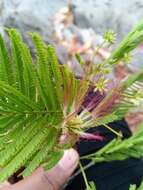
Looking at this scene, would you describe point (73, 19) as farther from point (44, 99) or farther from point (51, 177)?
point (44, 99)

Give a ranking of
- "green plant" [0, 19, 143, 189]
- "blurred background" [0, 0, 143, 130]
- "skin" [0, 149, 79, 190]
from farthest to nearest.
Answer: "blurred background" [0, 0, 143, 130], "skin" [0, 149, 79, 190], "green plant" [0, 19, 143, 189]

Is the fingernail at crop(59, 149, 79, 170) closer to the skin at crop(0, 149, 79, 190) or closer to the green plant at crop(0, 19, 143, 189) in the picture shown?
the skin at crop(0, 149, 79, 190)

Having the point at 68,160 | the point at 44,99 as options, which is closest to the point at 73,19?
the point at 68,160

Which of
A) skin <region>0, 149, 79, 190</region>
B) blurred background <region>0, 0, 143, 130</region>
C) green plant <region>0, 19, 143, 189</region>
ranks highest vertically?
blurred background <region>0, 0, 143, 130</region>

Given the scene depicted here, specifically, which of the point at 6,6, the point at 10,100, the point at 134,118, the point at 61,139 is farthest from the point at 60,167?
the point at 6,6

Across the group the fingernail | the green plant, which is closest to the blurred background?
the fingernail

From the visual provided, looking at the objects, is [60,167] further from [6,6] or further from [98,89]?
[6,6]

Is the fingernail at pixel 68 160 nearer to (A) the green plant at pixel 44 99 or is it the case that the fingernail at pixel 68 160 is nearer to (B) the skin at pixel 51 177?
(B) the skin at pixel 51 177
